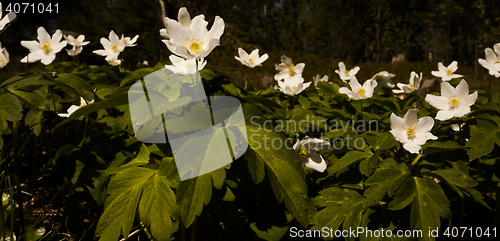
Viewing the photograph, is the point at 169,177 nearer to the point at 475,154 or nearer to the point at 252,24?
the point at 475,154

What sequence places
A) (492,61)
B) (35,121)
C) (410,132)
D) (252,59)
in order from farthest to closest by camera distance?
1. (252,59)
2. (492,61)
3. (35,121)
4. (410,132)

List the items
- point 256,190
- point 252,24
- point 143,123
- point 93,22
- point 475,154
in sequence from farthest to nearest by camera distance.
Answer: point 252,24
point 93,22
point 475,154
point 256,190
point 143,123

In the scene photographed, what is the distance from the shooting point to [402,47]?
23.7m

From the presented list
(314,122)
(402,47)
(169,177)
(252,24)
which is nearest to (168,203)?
(169,177)

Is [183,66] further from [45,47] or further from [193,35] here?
[45,47]

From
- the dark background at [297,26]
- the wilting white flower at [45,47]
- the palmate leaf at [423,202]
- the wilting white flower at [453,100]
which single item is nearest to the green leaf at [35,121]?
the wilting white flower at [45,47]

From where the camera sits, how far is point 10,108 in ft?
3.99

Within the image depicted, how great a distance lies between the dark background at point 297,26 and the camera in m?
12.0

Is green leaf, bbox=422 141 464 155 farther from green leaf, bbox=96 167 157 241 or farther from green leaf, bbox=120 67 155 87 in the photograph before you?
green leaf, bbox=120 67 155 87

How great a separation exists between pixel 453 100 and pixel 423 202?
705 millimetres

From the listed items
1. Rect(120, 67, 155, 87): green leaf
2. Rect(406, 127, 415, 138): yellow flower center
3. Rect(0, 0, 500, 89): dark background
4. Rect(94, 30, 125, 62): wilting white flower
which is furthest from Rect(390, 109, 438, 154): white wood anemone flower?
Result: Rect(0, 0, 500, 89): dark background

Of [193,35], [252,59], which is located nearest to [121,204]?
[193,35]

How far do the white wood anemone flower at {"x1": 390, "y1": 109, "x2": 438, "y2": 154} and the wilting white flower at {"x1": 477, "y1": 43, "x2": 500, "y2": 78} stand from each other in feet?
2.68

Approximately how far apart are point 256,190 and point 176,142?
398 millimetres
